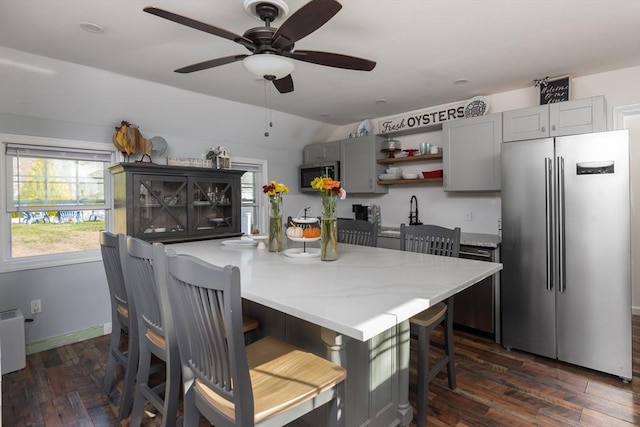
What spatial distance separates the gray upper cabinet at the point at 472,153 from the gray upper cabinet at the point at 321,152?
156cm

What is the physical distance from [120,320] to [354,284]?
5.37 ft

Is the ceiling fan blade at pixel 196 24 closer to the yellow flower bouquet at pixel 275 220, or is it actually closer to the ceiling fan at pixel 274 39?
the ceiling fan at pixel 274 39

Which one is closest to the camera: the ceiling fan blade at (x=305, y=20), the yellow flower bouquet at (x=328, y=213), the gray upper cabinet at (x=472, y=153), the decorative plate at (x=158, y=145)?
the ceiling fan blade at (x=305, y=20)

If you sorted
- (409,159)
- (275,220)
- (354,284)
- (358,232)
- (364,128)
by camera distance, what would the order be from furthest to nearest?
(364,128) < (409,159) < (358,232) < (275,220) < (354,284)

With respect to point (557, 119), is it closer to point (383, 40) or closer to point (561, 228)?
point (561, 228)

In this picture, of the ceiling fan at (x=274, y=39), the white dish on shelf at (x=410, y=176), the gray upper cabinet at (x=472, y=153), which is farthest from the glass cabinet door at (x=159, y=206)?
the gray upper cabinet at (x=472, y=153)

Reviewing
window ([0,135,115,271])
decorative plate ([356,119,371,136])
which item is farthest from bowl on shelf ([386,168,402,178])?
window ([0,135,115,271])

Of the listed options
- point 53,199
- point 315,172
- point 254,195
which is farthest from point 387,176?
point 53,199

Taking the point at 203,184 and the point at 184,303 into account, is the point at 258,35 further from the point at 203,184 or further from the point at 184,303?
the point at 203,184

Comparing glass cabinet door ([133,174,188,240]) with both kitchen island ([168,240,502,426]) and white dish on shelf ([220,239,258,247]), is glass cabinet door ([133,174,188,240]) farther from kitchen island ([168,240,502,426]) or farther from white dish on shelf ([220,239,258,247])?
kitchen island ([168,240,502,426])

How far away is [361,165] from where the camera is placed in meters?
4.55

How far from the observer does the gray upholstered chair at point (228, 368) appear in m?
1.07

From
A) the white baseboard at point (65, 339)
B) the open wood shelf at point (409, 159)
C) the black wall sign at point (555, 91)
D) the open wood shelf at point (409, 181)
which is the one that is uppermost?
the black wall sign at point (555, 91)

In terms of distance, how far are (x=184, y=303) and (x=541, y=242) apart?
265 centimetres
